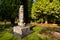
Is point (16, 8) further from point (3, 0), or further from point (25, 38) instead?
point (25, 38)

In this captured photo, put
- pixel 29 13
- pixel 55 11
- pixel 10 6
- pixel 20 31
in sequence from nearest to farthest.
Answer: pixel 20 31
pixel 55 11
pixel 10 6
pixel 29 13

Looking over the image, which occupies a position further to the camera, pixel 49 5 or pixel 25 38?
pixel 49 5

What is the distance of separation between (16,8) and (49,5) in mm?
10167

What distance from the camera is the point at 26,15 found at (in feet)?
132

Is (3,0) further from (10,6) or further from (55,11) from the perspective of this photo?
(55,11)

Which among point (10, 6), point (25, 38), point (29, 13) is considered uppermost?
point (10, 6)

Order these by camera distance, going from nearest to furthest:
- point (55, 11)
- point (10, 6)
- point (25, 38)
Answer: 1. point (25, 38)
2. point (55, 11)
3. point (10, 6)

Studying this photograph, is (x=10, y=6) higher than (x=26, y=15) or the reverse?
higher

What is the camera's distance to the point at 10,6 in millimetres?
33625

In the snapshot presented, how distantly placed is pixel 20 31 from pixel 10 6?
15561mm

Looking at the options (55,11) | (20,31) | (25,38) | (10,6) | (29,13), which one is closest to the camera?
(25,38)

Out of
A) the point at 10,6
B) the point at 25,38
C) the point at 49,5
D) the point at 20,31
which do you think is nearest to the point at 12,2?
the point at 10,6

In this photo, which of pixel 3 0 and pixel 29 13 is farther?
pixel 29 13

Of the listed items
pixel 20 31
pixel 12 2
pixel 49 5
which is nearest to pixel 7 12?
pixel 12 2
